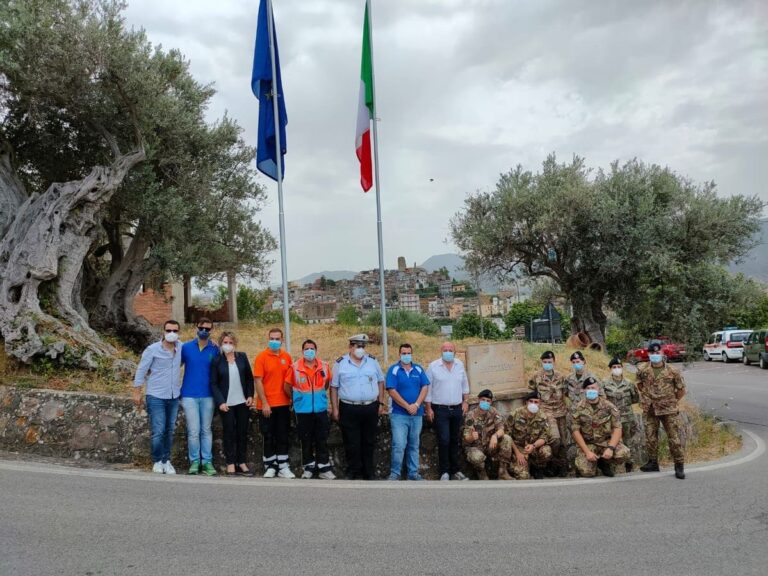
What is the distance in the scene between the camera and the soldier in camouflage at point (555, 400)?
A: 812cm

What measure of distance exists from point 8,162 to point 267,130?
6.33m

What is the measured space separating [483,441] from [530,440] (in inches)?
24.6

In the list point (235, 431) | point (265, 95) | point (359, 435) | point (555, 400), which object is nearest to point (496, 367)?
point (555, 400)

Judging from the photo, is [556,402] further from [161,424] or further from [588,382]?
[161,424]

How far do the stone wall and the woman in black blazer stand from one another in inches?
Result: 18.4

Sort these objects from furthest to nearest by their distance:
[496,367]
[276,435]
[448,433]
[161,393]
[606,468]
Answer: [496,367] < [448,433] < [606,468] < [276,435] < [161,393]

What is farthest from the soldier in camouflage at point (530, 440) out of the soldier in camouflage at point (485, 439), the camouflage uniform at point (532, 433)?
the soldier in camouflage at point (485, 439)

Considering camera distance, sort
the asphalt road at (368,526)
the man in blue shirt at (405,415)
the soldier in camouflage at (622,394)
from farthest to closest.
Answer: the soldier in camouflage at (622,394) → the man in blue shirt at (405,415) → the asphalt road at (368,526)

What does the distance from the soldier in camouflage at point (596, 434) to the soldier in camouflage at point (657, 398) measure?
53 cm

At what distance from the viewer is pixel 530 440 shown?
788cm

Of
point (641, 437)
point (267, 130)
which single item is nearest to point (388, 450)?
point (641, 437)

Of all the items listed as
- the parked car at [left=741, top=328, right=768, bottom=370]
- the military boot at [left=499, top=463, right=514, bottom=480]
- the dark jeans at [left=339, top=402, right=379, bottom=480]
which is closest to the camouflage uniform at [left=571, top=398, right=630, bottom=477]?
the military boot at [left=499, top=463, right=514, bottom=480]

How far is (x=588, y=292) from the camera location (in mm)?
18500

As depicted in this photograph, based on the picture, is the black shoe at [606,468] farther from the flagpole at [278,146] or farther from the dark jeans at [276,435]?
the flagpole at [278,146]
